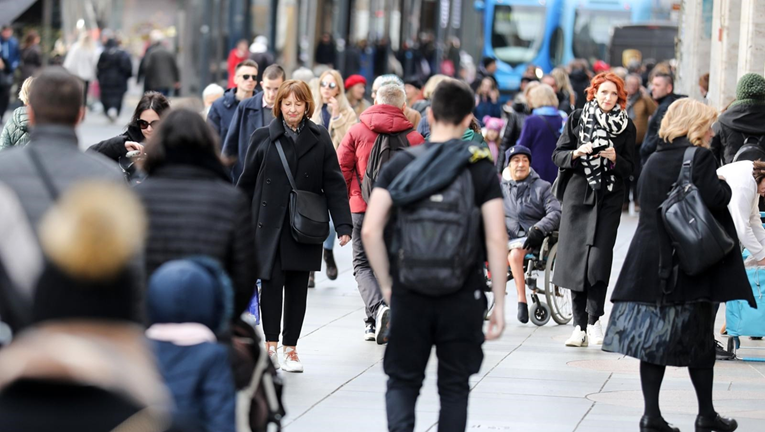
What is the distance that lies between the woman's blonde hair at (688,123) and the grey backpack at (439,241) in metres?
1.81

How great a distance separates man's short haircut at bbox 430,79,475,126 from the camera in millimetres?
5699

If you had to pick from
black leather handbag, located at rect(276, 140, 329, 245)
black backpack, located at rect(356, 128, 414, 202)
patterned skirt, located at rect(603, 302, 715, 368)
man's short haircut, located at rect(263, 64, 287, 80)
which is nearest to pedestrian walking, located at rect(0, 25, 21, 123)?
man's short haircut, located at rect(263, 64, 287, 80)

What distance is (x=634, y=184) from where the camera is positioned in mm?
20844

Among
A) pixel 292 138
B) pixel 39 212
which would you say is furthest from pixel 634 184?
pixel 39 212

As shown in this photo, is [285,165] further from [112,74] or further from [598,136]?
[112,74]

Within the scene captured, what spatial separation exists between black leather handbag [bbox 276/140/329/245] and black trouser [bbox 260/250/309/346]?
0.62ft

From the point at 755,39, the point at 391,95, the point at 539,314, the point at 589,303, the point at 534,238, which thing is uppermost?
the point at 755,39

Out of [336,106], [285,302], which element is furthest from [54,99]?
[336,106]

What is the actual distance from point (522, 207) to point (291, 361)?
9.93 feet

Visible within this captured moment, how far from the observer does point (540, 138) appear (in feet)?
44.3

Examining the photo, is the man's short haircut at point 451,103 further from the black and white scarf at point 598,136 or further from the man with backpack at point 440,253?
the black and white scarf at point 598,136

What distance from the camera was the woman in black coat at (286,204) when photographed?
8.58m

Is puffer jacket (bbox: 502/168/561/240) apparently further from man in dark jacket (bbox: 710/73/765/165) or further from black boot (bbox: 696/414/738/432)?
black boot (bbox: 696/414/738/432)

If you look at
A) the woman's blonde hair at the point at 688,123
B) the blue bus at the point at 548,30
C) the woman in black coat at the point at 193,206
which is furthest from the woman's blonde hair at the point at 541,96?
the blue bus at the point at 548,30
